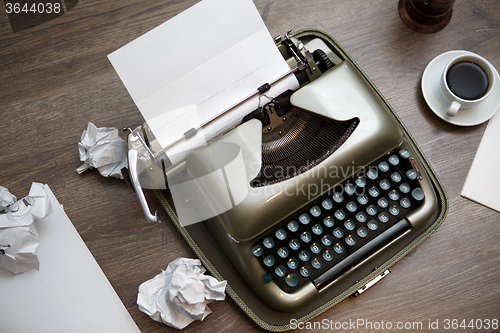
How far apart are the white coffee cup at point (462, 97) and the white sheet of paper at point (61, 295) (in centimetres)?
127

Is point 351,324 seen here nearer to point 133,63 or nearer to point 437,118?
point 437,118

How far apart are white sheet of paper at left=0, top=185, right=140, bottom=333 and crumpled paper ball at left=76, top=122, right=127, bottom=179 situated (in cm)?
25

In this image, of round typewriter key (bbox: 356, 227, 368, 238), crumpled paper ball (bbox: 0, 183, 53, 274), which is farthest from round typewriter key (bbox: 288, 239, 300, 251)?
crumpled paper ball (bbox: 0, 183, 53, 274)

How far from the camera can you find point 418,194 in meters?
1.26

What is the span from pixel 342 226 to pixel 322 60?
0.54 metres

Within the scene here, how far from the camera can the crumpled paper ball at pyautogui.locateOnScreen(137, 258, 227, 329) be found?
1163 millimetres

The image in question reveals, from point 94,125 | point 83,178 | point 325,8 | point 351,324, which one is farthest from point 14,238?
point 325,8

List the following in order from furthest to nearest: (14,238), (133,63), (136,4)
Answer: (136,4), (14,238), (133,63)

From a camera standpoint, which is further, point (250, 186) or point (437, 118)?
point (437, 118)

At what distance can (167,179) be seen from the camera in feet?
3.98

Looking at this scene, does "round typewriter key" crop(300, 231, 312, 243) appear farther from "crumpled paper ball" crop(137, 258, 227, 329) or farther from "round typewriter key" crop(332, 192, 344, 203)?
"crumpled paper ball" crop(137, 258, 227, 329)

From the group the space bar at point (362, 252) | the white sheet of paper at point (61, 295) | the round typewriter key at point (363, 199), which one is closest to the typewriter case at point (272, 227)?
the space bar at point (362, 252)

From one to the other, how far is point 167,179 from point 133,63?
376 mm

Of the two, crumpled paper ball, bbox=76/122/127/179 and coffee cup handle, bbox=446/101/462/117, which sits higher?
crumpled paper ball, bbox=76/122/127/179
